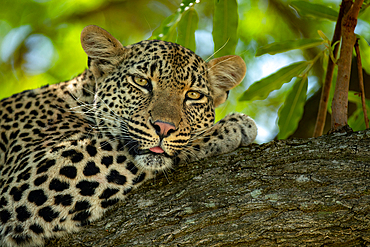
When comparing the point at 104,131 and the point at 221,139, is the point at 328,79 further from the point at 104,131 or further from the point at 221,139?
the point at 104,131

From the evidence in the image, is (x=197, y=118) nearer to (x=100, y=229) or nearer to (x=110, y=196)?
(x=110, y=196)

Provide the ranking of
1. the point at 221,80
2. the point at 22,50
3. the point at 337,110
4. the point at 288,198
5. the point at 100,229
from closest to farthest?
the point at 288,198 → the point at 100,229 → the point at 337,110 → the point at 221,80 → the point at 22,50

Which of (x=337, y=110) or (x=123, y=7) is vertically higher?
(x=123, y=7)

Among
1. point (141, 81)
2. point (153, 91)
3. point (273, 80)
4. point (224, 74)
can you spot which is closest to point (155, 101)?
point (153, 91)

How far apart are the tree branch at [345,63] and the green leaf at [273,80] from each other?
0.67 meters

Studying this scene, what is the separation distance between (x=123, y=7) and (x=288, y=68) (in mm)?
5831

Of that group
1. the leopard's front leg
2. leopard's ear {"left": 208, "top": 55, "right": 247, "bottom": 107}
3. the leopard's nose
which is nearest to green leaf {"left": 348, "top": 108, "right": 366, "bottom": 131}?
the leopard's front leg

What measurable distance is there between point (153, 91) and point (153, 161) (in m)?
1.01

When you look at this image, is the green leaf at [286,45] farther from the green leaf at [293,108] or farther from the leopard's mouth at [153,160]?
the leopard's mouth at [153,160]

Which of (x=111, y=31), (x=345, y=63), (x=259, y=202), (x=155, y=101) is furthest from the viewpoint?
(x=111, y=31)

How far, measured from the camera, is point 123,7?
9508 mm

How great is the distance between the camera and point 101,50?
4988 millimetres

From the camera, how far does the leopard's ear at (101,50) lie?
4.92 m

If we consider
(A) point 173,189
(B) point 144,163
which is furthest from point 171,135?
(A) point 173,189
